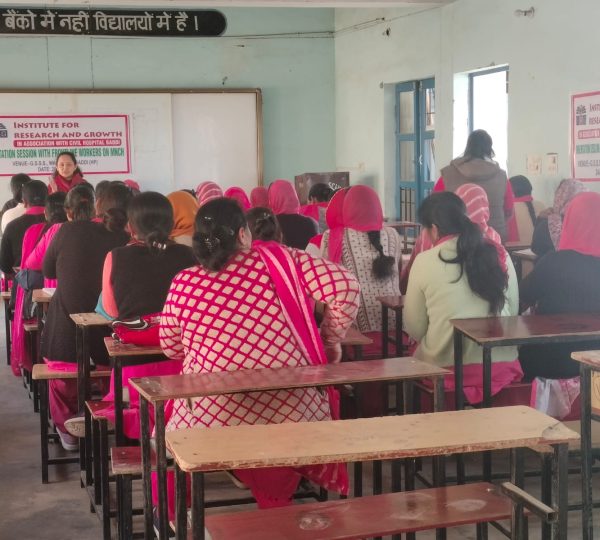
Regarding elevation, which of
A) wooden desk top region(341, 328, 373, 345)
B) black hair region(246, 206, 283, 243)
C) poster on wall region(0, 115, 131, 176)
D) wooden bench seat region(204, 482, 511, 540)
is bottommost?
wooden bench seat region(204, 482, 511, 540)

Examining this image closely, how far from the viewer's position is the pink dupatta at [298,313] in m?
2.90

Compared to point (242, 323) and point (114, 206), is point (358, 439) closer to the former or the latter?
point (242, 323)

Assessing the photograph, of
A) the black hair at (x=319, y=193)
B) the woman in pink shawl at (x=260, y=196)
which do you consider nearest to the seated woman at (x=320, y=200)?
the black hair at (x=319, y=193)

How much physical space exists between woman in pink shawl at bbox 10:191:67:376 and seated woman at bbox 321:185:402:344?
1443mm

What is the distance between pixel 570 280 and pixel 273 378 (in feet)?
5.61

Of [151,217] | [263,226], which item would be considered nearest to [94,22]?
Result: [263,226]

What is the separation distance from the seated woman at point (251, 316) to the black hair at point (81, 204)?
174cm

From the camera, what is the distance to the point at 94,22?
10320mm

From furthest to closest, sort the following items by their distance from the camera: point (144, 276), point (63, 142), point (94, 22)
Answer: point (63, 142)
point (94, 22)
point (144, 276)

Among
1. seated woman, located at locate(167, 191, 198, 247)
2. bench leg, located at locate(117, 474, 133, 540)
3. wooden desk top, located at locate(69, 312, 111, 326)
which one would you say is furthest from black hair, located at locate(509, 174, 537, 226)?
bench leg, located at locate(117, 474, 133, 540)

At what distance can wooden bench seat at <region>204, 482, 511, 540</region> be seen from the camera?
229 cm

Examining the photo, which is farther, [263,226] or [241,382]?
[263,226]

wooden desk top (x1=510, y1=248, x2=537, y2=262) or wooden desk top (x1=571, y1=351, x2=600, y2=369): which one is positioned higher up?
wooden desk top (x1=510, y1=248, x2=537, y2=262)

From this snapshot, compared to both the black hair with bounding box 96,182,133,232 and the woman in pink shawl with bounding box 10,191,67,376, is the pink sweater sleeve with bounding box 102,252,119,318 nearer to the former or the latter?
the black hair with bounding box 96,182,133,232
